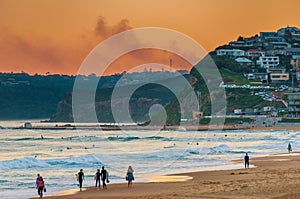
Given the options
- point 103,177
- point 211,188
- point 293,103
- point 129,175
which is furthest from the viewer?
point 293,103

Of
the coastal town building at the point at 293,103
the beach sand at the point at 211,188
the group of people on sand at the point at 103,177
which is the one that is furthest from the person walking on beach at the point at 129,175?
the coastal town building at the point at 293,103

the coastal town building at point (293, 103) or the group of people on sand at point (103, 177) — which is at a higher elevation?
the coastal town building at point (293, 103)

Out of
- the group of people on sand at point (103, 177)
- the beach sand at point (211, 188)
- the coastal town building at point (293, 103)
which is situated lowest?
the beach sand at point (211, 188)

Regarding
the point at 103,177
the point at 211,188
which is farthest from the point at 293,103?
the point at 211,188

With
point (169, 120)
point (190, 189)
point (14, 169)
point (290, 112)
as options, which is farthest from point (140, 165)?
point (169, 120)

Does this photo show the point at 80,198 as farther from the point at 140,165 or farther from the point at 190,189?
the point at 140,165

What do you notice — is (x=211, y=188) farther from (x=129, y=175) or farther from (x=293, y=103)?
(x=293, y=103)

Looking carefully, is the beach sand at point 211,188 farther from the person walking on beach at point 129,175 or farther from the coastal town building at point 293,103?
the coastal town building at point 293,103

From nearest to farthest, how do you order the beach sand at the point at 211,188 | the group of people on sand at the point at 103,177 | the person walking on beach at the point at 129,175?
the beach sand at the point at 211,188 → the group of people on sand at the point at 103,177 → the person walking on beach at the point at 129,175

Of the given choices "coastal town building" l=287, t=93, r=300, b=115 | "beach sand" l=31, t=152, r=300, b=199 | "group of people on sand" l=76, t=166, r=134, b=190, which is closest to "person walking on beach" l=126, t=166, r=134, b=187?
"group of people on sand" l=76, t=166, r=134, b=190

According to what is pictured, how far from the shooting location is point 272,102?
172m

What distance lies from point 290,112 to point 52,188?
136 meters

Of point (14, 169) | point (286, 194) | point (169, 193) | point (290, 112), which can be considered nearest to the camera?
point (286, 194)

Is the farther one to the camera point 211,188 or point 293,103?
point 293,103
